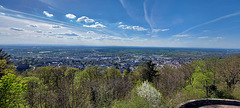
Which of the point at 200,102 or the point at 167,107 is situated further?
the point at 167,107

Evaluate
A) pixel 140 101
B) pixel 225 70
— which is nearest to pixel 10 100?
pixel 140 101

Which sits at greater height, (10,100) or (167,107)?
(10,100)

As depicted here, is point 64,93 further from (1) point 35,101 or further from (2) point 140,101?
(2) point 140,101

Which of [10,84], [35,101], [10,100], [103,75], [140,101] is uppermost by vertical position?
[10,84]

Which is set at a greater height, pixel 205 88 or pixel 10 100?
pixel 10 100

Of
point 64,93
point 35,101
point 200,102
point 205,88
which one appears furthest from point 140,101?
point 205,88

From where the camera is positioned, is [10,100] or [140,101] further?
[140,101]

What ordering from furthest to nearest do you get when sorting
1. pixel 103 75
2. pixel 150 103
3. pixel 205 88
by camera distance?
pixel 103 75
pixel 205 88
pixel 150 103

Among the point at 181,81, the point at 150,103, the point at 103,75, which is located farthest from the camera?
the point at 103,75

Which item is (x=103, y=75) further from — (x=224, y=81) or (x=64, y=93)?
(x=224, y=81)
